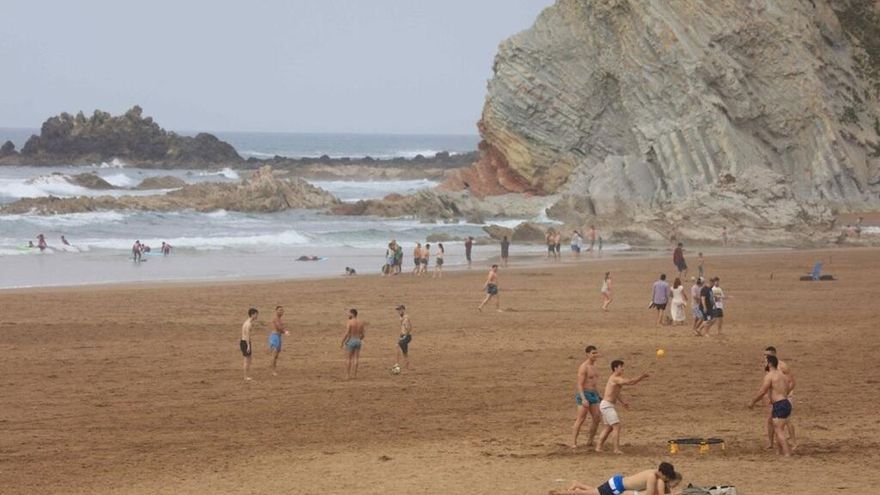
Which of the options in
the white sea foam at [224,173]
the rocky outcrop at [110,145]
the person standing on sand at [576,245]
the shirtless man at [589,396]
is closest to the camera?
the shirtless man at [589,396]

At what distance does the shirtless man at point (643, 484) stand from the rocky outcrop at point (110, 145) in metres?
101

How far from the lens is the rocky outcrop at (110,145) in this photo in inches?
4392

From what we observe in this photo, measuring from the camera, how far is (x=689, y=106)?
53625 millimetres

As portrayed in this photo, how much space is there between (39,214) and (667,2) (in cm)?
2811

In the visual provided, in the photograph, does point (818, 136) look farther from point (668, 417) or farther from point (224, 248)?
point (668, 417)

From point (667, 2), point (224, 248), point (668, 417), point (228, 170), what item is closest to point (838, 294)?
point (668, 417)

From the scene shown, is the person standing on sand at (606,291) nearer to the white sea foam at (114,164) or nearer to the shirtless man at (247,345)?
the shirtless man at (247,345)

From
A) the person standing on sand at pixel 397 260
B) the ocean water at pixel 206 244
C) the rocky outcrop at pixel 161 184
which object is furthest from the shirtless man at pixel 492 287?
the rocky outcrop at pixel 161 184

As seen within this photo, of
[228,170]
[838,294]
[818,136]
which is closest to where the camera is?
[838,294]

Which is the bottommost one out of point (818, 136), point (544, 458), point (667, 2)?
point (544, 458)

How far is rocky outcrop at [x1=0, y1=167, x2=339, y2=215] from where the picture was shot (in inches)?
2488

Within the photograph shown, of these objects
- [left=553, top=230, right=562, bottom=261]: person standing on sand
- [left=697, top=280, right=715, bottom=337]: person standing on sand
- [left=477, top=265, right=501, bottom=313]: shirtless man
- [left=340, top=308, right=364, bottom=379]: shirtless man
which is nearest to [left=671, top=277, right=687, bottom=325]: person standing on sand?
[left=697, top=280, right=715, bottom=337]: person standing on sand

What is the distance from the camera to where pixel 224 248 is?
4794 centimetres

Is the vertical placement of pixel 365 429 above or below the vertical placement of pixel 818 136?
below
